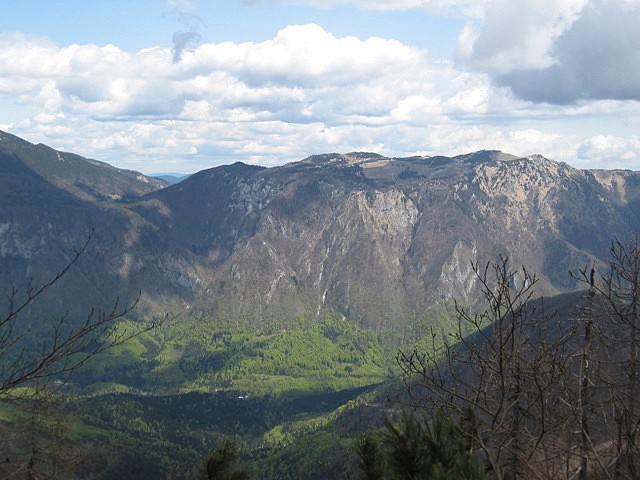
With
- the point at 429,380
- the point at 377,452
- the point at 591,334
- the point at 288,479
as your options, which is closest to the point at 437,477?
the point at 429,380

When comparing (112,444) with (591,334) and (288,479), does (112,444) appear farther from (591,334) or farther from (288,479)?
(591,334)

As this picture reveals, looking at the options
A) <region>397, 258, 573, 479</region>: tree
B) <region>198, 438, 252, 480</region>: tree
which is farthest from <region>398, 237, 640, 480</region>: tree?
<region>198, 438, 252, 480</region>: tree

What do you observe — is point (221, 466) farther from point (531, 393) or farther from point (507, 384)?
point (531, 393)

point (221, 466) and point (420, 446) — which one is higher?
point (420, 446)

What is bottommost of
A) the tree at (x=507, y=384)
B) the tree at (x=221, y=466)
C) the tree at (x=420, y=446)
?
the tree at (x=221, y=466)

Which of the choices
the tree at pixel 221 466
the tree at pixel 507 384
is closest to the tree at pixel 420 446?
the tree at pixel 507 384

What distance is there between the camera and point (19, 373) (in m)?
11.3

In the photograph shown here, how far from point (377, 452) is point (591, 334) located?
6679 millimetres

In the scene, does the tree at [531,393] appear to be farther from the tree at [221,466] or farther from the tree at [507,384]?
the tree at [221,466]

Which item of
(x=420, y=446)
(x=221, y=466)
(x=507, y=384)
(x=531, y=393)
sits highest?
(x=531, y=393)

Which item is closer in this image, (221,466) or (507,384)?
(507,384)

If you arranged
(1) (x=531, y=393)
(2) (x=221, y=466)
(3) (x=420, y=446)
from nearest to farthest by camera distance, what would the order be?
1. (1) (x=531, y=393)
2. (3) (x=420, y=446)
3. (2) (x=221, y=466)

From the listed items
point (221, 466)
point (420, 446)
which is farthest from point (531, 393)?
point (221, 466)

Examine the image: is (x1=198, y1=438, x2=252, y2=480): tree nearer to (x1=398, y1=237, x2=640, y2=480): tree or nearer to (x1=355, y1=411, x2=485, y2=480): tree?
(x1=355, y1=411, x2=485, y2=480): tree
